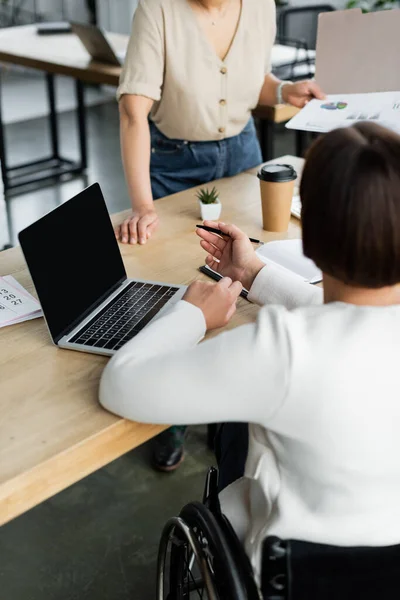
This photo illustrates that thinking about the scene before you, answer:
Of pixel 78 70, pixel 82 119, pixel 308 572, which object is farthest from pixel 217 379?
pixel 82 119

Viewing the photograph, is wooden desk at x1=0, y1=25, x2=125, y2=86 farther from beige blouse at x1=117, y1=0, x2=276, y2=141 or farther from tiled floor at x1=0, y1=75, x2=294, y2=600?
tiled floor at x1=0, y1=75, x2=294, y2=600

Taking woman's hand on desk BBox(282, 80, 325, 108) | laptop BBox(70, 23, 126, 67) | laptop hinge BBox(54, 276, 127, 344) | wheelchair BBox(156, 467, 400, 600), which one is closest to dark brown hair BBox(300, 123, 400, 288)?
wheelchair BBox(156, 467, 400, 600)

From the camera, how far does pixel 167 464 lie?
7.50 ft

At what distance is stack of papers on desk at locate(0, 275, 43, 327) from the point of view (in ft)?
4.81

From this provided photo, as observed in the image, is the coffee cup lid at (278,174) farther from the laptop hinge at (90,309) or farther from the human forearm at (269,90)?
the human forearm at (269,90)

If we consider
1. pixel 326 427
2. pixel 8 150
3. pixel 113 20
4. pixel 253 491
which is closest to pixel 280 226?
pixel 253 491

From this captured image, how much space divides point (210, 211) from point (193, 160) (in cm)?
39

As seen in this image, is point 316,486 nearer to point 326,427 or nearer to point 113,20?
point 326,427

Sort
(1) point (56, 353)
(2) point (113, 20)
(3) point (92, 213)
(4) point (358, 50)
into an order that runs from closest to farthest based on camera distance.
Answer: (1) point (56, 353)
(3) point (92, 213)
(4) point (358, 50)
(2) point (113, 20)

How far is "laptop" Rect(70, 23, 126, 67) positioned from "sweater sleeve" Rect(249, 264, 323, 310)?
8.51 ft

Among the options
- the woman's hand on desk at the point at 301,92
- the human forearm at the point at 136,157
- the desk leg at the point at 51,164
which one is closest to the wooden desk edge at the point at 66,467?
the human forearm at the point at 136,157

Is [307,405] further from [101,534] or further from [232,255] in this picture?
[101,534]

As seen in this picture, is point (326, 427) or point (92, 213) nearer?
point (326, 427)

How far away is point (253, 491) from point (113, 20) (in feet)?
23.1
